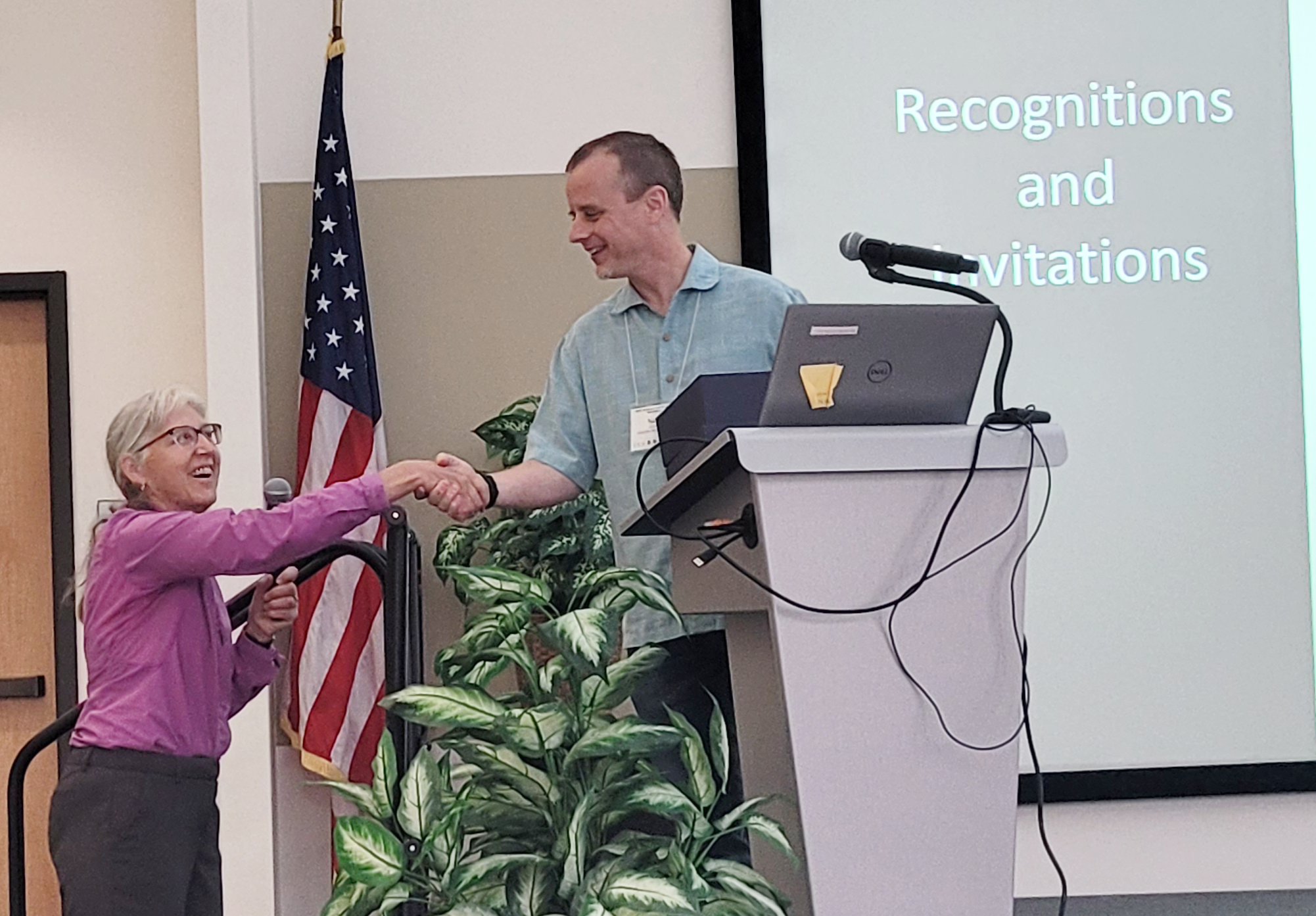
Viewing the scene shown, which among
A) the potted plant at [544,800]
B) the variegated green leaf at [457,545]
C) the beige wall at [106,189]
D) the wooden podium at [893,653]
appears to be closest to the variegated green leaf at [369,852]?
the potted plant at [544,800]

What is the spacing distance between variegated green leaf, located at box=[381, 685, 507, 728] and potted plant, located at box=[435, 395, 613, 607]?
1.77m

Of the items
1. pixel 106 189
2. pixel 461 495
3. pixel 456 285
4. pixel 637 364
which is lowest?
pixel 461 495

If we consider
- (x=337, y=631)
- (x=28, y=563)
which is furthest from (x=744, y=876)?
(x=28, y=563)

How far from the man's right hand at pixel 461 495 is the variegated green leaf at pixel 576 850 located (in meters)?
0.97

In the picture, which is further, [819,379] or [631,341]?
[631,341]

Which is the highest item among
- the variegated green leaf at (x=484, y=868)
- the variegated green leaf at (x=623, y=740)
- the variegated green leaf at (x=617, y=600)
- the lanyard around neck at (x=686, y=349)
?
the lanyard around neck at (x=686, y=349)

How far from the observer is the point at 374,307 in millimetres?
4273

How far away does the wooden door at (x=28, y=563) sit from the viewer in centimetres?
430

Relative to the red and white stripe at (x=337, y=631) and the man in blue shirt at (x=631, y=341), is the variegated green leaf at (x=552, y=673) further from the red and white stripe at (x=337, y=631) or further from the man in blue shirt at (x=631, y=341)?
the red and white stripe at (x=337, y=631)

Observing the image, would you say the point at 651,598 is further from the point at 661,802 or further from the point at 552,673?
the point at 661,802

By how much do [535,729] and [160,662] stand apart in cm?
109

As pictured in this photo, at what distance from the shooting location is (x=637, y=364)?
9.11 feet

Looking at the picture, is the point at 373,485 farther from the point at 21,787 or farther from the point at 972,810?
the point at 972,810

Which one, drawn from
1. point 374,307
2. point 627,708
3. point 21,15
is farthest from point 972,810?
point 21,15
